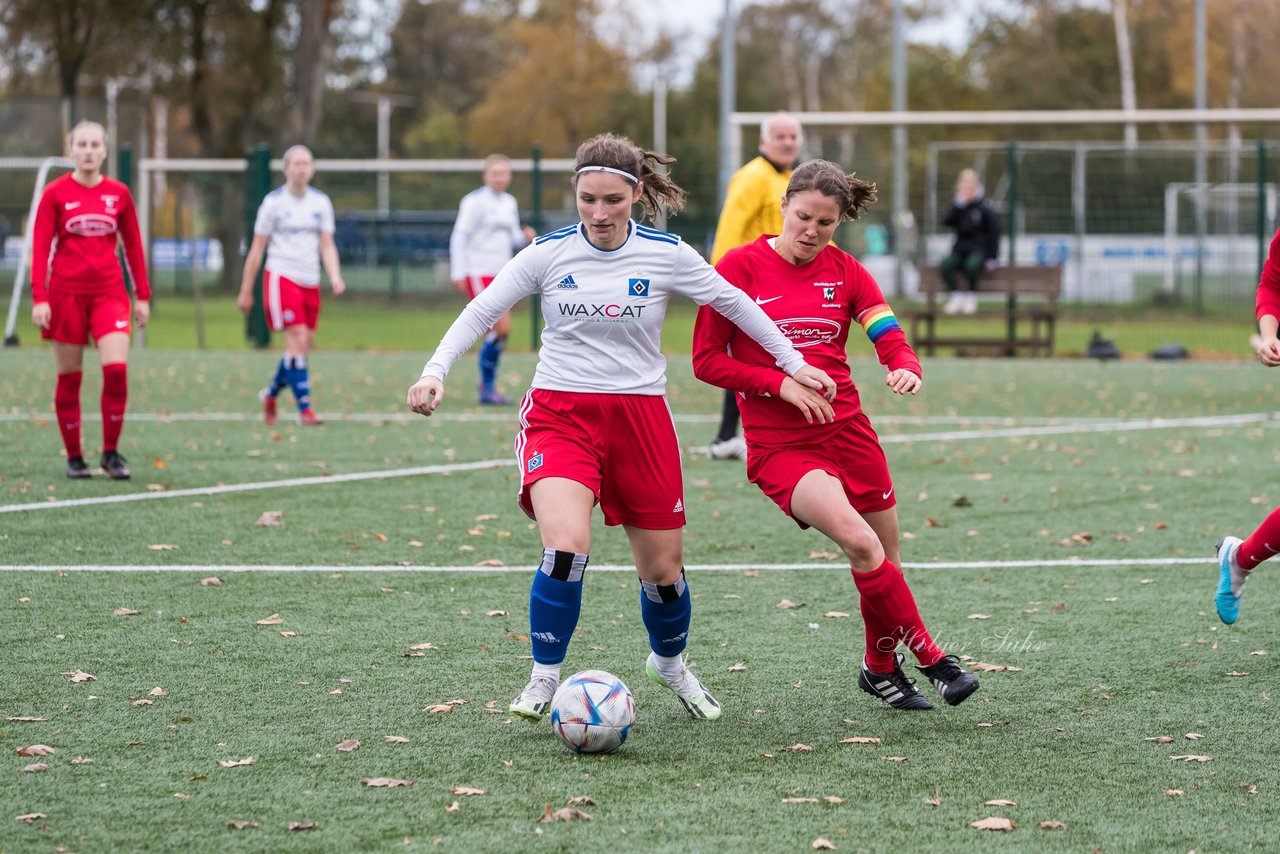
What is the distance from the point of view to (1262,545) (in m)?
5.79

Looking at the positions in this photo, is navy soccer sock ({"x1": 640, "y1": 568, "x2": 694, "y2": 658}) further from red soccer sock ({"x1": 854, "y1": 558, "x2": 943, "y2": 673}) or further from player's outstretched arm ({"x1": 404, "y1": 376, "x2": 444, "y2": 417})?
player's outstretched arm ({"x1": 404, "y1": 376, "x2": 444, "y2": 417})

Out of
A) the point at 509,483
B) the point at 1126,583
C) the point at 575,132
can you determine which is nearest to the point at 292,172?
the point at 509,483

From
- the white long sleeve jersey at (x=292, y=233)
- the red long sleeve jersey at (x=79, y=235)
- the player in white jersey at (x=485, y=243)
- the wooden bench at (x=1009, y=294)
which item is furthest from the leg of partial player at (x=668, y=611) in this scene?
the wooden bench at (x=1009, y=294)

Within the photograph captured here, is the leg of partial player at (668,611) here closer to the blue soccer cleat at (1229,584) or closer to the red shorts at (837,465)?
the red shorts at (837,465)

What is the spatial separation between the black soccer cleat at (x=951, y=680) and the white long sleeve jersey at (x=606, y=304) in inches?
40.1

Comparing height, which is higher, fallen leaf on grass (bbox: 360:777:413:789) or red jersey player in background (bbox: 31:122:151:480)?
red jersey player in background (bbox: 31:122:151:480)

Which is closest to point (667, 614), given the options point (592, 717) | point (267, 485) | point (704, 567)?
point (592, 717)

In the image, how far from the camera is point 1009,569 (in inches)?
291

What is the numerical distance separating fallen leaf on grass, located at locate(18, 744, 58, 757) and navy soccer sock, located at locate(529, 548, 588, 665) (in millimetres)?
1396

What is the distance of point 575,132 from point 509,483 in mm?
48553

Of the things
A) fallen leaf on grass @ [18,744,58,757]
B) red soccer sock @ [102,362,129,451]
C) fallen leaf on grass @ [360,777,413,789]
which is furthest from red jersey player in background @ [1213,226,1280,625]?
red soccer sock @ [102,362,129,451]

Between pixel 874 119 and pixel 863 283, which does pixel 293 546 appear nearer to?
pixel 863 283

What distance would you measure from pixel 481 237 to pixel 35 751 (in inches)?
407

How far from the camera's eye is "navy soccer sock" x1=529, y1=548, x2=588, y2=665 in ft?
15.5
